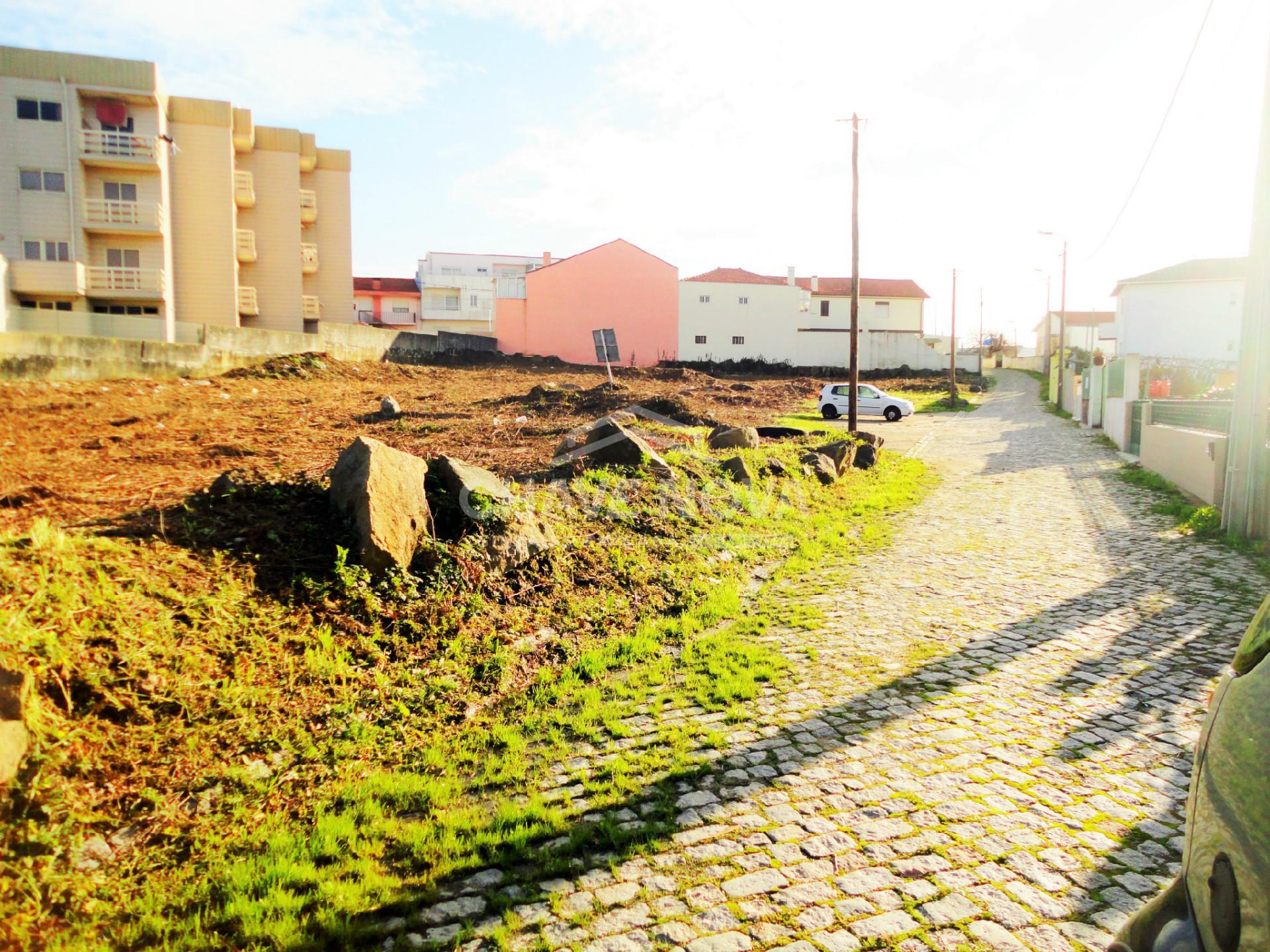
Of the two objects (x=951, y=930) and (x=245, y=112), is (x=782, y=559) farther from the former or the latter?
(x=245, y=112)

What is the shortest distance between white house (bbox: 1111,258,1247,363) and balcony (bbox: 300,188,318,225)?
4641 centimetres

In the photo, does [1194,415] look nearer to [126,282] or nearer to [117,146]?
[126,282]

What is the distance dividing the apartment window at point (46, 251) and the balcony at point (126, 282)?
1.24 metres

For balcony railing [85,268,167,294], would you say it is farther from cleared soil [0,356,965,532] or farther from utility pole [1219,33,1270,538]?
utility pole [1219,33,1270,538]

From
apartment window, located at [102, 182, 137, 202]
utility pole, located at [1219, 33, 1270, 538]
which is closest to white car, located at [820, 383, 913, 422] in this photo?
utility pole, located at [1219, 33, 1270, 538]

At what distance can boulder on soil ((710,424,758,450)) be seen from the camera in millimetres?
14266

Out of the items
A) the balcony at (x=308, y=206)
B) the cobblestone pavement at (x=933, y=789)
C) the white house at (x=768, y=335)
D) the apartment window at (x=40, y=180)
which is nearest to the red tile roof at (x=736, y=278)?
the white house at (x=768, y=335)

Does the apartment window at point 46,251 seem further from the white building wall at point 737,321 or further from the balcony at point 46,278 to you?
the white building wall at point 737,321

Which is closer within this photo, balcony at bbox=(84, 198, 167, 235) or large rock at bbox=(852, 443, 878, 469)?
large rock at bbox=(852, 443, 878, 469)

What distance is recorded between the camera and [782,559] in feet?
31.8

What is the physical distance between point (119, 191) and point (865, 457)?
33.3 m

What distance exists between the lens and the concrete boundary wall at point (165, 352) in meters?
14.2

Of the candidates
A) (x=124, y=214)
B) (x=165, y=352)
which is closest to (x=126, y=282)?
(x=124, y=214)

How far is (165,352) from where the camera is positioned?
59.4 ft
